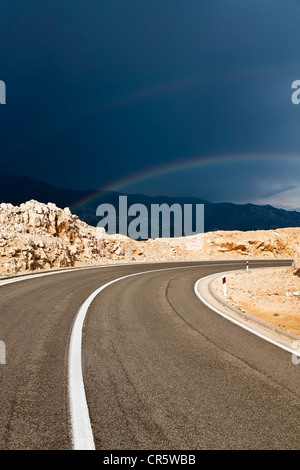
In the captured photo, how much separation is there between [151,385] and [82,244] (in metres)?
27.8

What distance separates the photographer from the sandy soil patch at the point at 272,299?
8.30 meters

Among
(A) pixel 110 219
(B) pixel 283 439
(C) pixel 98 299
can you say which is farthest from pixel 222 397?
(A) pixel 110 219

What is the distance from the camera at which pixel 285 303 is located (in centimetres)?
1088

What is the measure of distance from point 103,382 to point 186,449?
5.46 ft

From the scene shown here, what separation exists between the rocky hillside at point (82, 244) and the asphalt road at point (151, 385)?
13.6m

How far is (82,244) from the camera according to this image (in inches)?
1200

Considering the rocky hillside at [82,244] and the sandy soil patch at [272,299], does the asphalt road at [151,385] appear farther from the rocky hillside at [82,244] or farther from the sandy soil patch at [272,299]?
the rocky hillside at [82,244]

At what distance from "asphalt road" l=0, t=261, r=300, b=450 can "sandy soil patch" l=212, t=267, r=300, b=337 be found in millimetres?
2008

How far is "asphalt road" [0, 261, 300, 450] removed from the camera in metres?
2.76

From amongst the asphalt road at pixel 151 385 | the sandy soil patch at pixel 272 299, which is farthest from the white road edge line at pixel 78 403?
the sandy soil patch at pixel 272 299

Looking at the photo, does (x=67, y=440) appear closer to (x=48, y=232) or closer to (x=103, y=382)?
(x=103, y=382)

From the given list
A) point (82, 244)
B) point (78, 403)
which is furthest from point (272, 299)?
point (82, 244)

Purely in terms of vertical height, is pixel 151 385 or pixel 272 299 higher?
pixel 151 385

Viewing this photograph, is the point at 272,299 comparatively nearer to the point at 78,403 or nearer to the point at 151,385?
the point at 151,385
